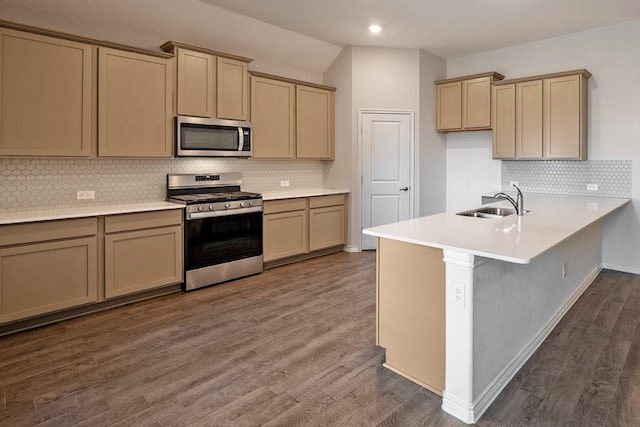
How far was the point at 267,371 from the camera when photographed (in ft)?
8.04

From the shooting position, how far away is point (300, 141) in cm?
540

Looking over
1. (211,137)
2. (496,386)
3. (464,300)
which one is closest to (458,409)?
(496,386)

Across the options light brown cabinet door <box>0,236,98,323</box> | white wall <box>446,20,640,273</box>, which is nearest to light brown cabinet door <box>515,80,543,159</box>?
white wall <box>446,20,640,273</box>

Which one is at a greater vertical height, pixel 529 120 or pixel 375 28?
pixel 375 28

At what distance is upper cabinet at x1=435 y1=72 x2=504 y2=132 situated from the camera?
17.4 ft

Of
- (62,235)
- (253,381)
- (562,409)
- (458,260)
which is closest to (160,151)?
(62,235)

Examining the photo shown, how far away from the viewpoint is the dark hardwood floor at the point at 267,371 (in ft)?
6.63

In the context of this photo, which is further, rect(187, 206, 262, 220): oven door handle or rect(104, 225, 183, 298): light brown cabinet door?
rect(187, 206, 262, 220): oven door handle

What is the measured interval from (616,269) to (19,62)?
6.39 metres

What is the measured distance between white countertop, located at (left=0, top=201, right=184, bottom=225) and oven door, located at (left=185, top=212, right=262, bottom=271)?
0.34 metres

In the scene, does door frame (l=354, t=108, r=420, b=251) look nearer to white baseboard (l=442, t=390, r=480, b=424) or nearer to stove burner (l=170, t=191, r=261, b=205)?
stove burner (l=170, t=191, r=261, b=205)

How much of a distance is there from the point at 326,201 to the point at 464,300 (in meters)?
3.58

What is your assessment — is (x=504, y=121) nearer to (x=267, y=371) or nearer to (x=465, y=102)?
(x=465, y=102)

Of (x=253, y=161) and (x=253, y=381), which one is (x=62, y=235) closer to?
(x=253, y=381)
